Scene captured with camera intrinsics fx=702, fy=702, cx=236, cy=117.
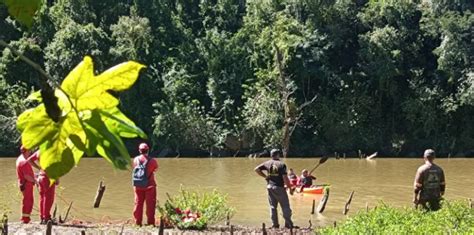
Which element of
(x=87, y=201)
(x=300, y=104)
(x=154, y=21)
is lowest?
(x=87, y=201)

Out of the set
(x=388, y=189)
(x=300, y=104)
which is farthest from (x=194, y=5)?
(x=388, y=189)

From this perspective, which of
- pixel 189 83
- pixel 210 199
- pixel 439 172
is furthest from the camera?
pixel 189 83

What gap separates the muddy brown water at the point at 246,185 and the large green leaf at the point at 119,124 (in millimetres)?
8354

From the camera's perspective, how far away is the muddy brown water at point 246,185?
40.8 feet

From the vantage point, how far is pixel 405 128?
29.5 metres

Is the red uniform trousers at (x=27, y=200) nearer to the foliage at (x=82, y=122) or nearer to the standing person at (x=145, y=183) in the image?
the standing person at (x=145, y=183)

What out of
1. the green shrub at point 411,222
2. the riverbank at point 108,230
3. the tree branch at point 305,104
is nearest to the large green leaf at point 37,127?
the green shrub at point 411,222

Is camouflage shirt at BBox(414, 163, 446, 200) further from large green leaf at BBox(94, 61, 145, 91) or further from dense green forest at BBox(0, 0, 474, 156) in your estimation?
dense green forest at BBox(0, 0, 474, 156)

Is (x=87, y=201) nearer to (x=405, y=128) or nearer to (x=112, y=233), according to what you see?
(x=112, y=233)

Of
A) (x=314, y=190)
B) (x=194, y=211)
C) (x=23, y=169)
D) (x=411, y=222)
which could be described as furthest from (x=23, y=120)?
(x=314, y=190)

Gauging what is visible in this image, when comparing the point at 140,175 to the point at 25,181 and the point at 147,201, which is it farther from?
the point at 25,181

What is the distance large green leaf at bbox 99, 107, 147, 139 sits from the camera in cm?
51

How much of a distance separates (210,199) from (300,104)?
70.7 feet

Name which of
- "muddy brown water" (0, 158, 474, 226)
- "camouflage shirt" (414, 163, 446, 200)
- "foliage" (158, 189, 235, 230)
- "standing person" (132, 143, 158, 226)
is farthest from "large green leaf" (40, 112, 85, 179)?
"muddy brown water" (0, 158, 474, 226)
